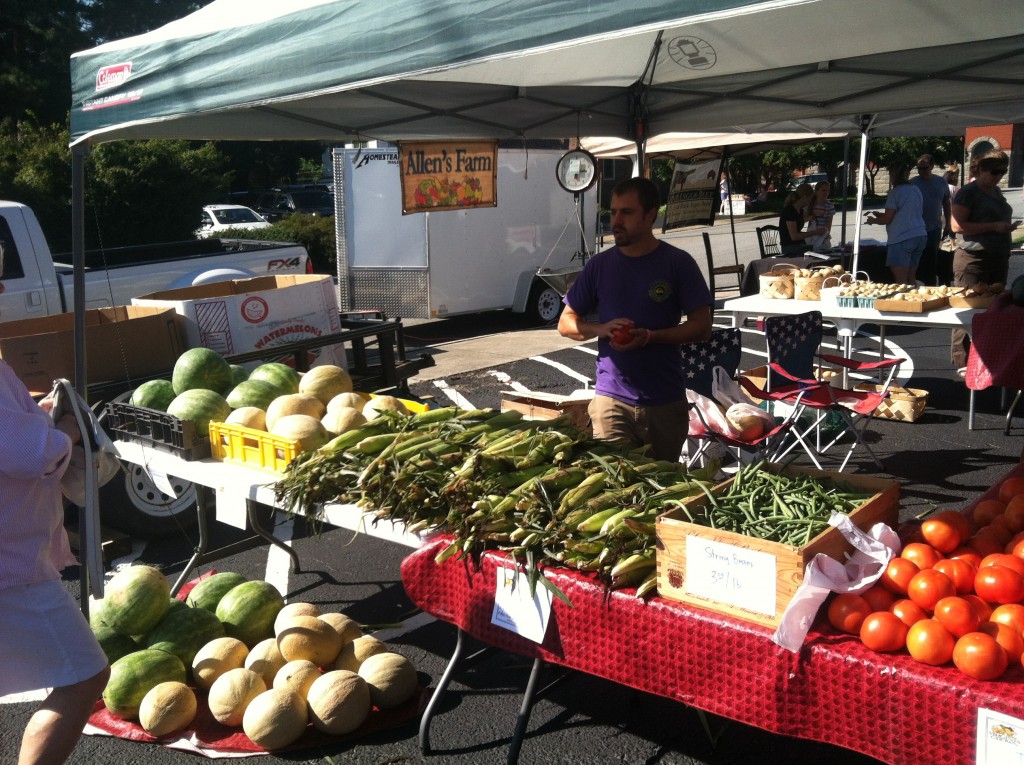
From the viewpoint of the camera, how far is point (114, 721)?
146 inches

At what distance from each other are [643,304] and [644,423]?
56cm

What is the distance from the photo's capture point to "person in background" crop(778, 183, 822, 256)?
13.9 meters

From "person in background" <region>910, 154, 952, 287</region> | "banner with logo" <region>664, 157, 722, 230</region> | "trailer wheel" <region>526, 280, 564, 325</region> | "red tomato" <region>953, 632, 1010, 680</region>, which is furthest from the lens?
"trailer wheel" <region>526, 280, 564, 325</region>

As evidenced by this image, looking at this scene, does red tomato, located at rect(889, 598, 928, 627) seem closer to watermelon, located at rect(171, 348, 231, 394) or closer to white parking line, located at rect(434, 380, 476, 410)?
watermelon, located at rect(171, 348, 231, 394)

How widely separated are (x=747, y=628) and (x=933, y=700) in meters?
0.52

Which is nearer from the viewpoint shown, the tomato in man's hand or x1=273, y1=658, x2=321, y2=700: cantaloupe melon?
x1=273, y1=658, x2=321, y2=700: cantaloupe melon

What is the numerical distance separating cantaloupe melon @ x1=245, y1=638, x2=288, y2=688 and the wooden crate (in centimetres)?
170

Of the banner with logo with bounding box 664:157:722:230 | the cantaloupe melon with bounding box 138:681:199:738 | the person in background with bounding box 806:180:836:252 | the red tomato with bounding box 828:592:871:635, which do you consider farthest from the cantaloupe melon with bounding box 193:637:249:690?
the person in background with bounding box 806:180:836:252

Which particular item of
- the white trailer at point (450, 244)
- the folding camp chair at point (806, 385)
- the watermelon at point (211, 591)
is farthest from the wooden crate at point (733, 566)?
the white trailer at point (450, 244)

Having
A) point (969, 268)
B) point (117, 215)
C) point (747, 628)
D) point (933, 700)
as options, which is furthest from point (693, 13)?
point (117, 215)

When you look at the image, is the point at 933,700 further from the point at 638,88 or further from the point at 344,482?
the point at 638,88

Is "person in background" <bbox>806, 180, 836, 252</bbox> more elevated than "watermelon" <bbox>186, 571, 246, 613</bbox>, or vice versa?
"person in background" <bbox>806, 180, 836, 252</bbox>

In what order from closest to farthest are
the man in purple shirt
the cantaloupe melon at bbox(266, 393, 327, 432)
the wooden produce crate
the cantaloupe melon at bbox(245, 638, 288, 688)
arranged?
1. the cantaloupe melon at bbox(245, 638, 288, 688)
2. the man in purple shirt
3. the cantaloupe melon at bbox(266, 393, 327, 432)
4. the wooden produce crate

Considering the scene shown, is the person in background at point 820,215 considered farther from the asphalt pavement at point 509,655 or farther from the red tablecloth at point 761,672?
the red tablecloth at point 761,672
